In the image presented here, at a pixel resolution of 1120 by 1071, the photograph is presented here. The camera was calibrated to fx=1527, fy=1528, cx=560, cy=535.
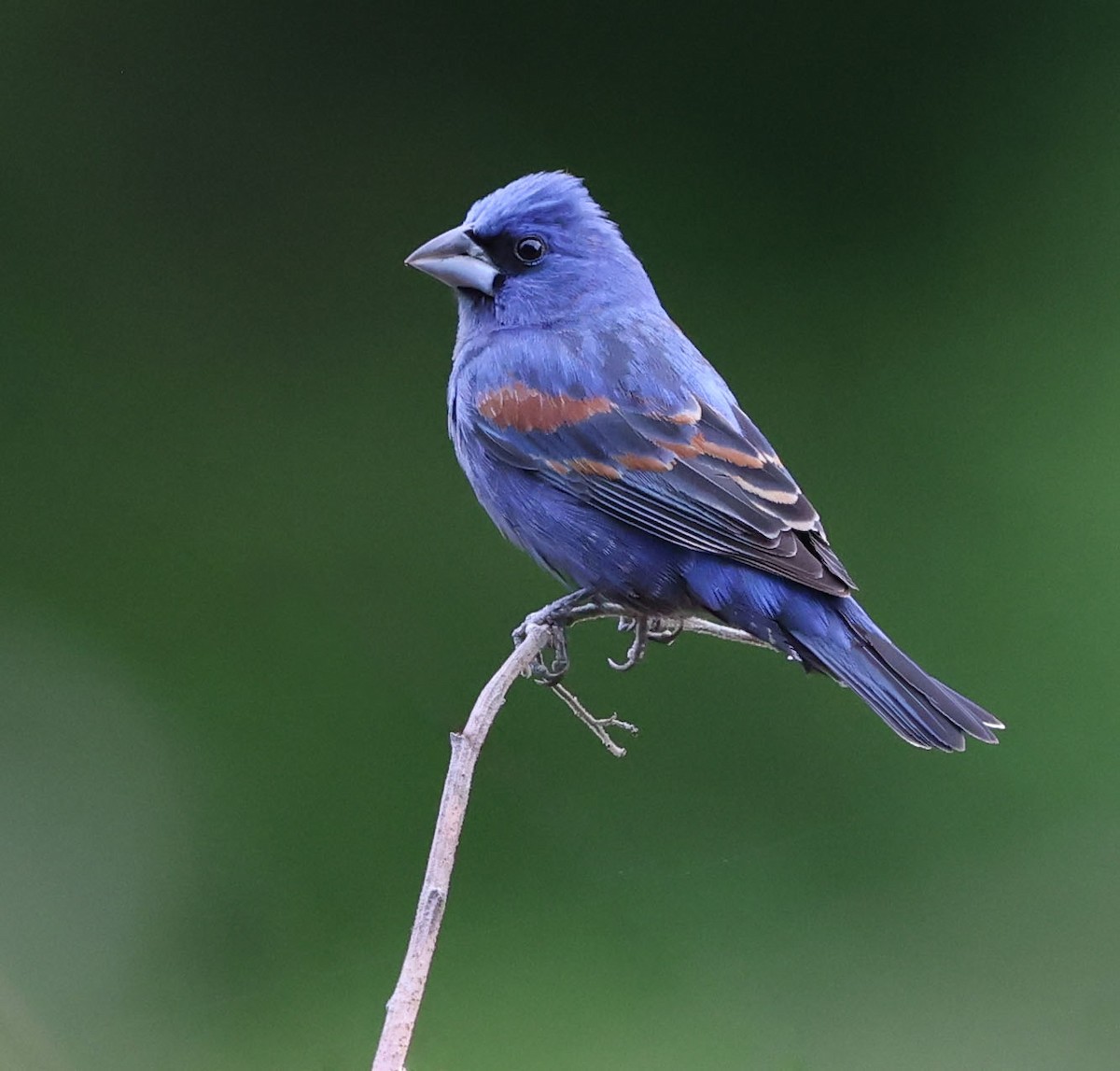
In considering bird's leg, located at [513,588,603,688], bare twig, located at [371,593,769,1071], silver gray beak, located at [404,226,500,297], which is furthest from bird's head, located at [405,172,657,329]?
bare twig, located at [371,593,769,1071]

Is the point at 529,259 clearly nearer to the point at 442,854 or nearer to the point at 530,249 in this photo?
the point at 530,249

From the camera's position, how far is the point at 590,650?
13.9 ft

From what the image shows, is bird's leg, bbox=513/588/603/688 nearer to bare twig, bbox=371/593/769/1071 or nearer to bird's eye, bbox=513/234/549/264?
bare twig, bbox=371/593/769/1071

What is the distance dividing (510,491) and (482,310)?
0.46 m

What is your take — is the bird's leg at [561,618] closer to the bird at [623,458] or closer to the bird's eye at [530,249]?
the bird at [623,458]

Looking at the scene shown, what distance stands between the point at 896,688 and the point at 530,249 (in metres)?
1.28

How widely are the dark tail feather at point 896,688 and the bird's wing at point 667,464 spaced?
0.33ft

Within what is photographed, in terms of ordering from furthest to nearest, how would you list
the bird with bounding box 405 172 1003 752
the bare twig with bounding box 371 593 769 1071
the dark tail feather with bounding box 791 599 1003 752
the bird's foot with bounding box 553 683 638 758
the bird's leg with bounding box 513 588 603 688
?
1. the bird's leg with bounding box 513 588 603 688
2. the bird with bounding box 405 172 1003 752
3. the dark tail feather with bounding box 791 599 1003 752
4. the bird's foot with bounding box 553 683 638 758
5. the bare twig with bounding box 371 593 769 1071

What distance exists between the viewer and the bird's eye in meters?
3.29

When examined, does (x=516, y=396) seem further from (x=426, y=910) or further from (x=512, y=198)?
(x=426, y=910)

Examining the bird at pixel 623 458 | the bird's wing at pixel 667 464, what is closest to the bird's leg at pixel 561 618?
the bird at pixel 623 458

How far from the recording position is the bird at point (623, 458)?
2.72 m

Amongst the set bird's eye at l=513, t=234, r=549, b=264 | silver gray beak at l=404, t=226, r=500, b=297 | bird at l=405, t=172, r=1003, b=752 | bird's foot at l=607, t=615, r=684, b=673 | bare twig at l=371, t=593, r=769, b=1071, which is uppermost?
bird's eye at l=513, t=234, r=549, b=264

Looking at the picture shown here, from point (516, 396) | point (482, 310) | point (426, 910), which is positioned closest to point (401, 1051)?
point (426, 910)
